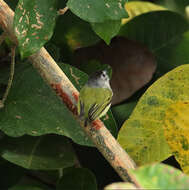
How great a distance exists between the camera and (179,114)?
2.90 ft

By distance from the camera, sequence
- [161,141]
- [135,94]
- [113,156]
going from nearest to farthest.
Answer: [113,156], [161,141], [135,94]

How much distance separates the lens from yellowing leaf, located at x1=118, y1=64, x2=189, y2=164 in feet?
3.18

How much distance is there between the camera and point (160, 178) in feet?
2.00

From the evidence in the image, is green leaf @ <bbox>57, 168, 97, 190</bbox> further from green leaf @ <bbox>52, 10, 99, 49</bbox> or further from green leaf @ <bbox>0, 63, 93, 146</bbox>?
green leaf @ <bbox>52, 10, 99, 49</bbox>

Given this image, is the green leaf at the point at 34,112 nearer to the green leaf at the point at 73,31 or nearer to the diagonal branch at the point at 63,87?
the diagonal branch at the point at 63,87

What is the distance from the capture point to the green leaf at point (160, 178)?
59 centimetres

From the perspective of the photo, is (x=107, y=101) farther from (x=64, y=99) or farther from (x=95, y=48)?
(x=95, y=48)

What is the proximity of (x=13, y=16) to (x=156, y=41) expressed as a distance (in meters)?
0.56

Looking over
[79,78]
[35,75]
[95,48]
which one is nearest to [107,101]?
[79,78]

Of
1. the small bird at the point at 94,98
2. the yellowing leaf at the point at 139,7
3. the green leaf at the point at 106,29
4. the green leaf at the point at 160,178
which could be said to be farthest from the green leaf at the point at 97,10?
the yellowing leaf at the point at 139,7

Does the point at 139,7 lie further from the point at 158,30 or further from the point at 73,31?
the point at 73,31

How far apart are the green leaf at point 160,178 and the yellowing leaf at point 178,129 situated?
0.88 feet

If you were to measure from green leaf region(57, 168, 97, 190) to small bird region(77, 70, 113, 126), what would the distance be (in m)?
0.19

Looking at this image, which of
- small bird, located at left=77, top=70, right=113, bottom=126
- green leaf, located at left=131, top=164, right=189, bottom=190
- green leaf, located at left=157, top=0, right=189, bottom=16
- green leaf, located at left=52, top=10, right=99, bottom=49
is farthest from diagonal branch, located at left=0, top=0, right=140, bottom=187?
green leaf, located at left=157, top=0, right=189, bottom=16
